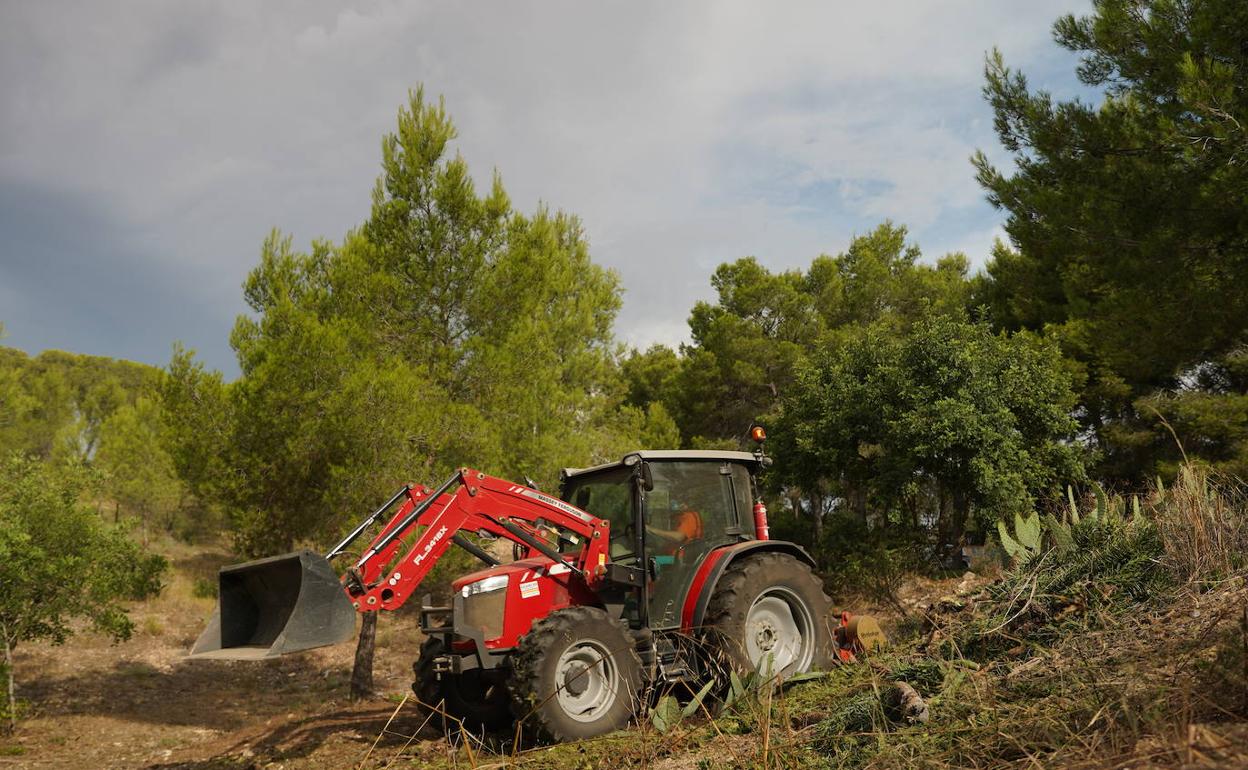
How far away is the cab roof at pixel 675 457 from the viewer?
21.3 ft

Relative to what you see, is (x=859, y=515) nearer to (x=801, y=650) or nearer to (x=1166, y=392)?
(x=1166, y=392)

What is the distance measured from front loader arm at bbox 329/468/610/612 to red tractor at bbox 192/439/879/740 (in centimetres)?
1

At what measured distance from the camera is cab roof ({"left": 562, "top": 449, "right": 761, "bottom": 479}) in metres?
6.49

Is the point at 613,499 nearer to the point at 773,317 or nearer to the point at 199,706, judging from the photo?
the point at 199,706

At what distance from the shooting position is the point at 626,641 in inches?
231

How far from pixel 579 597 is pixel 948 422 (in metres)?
9.20

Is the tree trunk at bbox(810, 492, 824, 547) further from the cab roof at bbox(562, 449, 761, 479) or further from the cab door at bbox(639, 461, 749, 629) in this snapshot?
the cab door at bbox(639, 461, 749, 629)

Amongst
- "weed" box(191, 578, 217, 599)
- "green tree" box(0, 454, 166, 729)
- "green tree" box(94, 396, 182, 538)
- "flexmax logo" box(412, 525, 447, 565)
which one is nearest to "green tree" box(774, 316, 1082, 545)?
"flexmax logo" box(412, 525, 447, 565)

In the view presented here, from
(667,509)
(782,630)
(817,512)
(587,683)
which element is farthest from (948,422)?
(587,683)

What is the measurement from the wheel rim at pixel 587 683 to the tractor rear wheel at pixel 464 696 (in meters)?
0.99

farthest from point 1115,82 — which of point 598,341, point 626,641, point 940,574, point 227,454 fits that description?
point 598,341

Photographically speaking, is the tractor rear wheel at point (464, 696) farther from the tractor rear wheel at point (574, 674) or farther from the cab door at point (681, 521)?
the cab door at point (681, 521)

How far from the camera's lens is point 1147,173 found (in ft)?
24.3

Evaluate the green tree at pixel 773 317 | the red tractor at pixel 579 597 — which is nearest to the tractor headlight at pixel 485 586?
the red tractor at pixel 579 597
